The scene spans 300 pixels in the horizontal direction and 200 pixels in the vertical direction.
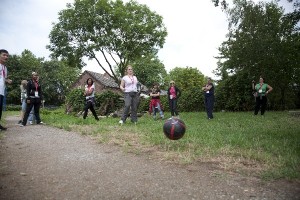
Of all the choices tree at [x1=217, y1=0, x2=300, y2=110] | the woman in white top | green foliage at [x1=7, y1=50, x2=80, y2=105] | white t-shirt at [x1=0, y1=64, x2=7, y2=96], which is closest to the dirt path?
white t-shirt at [x1=0, y1=64, x2=7, y2=96]

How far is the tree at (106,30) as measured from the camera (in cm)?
2716

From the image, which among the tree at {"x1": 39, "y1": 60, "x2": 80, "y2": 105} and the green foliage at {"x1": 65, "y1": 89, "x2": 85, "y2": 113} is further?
the tree at {"x1": 39, "y1": 60, "x2": 80, "y2": 105}

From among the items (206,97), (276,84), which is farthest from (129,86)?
(276,84)

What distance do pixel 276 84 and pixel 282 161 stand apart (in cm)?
2098

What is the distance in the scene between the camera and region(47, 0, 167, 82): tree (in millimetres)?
27156

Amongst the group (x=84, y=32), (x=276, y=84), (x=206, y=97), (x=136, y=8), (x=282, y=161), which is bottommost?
(x=282, y=161)

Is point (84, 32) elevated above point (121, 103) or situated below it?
above

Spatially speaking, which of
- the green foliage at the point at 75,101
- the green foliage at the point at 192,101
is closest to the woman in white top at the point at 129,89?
the green foliage at the point at 75,101

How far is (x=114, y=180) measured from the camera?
405cm

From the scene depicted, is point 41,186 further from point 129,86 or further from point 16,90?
point 16,90

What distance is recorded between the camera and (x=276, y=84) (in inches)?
935

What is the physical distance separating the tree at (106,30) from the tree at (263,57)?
8.71 m

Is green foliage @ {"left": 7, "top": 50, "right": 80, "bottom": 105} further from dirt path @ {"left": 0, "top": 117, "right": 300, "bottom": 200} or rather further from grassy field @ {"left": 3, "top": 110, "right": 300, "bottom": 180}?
dirt path @ {"left": 0, "top": 117, "right": 300, "bottom": 200}

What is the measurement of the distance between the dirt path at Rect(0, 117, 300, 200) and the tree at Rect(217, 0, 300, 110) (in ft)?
64.1
